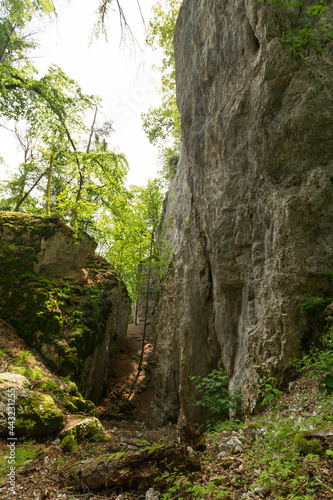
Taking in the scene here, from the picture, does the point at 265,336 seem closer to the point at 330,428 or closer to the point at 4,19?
the point at 330,428

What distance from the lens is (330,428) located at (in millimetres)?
2646

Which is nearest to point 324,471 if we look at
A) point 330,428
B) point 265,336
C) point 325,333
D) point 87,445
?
point 330,428

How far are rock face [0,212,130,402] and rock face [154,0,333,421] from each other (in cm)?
335

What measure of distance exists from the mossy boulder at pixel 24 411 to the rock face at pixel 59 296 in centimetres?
216

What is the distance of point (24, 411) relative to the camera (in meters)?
5.26

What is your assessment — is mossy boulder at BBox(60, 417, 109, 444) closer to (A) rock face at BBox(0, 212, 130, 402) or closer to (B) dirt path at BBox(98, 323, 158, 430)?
(A) rock face at BBox(0, 212, 130, 402)

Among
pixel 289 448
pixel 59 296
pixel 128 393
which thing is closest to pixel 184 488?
pixel 289 448

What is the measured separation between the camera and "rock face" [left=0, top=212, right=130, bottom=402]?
27.0ft

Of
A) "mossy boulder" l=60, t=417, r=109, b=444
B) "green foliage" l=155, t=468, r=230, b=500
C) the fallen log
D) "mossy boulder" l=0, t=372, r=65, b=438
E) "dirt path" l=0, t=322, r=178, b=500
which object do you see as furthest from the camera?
"mossy boulder" l=60, t=417, r=109, b=444

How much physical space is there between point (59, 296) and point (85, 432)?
16.0 feet

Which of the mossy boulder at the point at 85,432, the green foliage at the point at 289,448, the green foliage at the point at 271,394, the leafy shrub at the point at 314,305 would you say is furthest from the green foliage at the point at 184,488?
the leafy shrub at the point at 314,305

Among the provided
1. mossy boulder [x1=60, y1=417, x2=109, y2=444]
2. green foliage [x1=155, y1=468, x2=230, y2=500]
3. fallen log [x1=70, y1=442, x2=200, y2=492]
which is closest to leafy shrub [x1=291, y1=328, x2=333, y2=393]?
green foliage [x1=155, y1=468, x2=230, y2=500]

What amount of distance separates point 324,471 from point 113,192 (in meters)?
13.6

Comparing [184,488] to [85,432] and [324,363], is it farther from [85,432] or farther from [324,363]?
[85,432]
